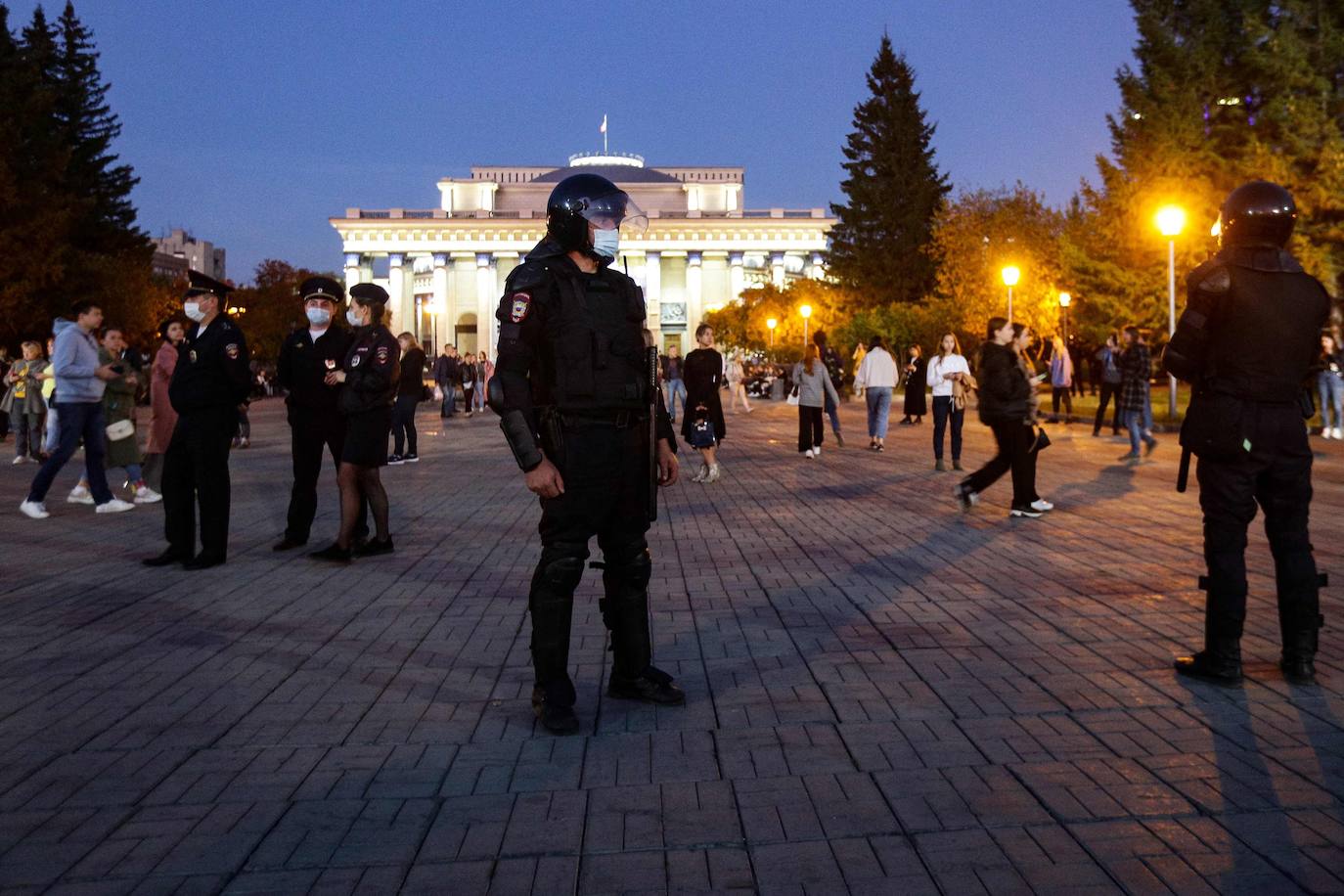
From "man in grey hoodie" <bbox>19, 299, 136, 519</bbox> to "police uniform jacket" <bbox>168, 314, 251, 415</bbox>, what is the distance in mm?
3276

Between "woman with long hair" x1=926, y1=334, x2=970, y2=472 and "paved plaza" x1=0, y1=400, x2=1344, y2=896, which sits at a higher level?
"woman with long hair" x1=926, y1=334, x2=970, y2=472

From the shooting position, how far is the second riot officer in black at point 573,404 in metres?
4.27

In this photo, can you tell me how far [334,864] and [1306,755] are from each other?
2877 mm

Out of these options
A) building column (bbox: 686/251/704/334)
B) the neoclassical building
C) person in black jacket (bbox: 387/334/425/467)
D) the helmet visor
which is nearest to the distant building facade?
the neoclassical building

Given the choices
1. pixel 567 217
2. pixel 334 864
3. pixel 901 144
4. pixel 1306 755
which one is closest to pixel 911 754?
pixel 1306 755

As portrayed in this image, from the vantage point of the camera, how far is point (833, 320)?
63.0m

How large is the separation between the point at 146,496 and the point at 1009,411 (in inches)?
330

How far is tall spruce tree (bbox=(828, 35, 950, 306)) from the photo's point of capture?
2576 inches

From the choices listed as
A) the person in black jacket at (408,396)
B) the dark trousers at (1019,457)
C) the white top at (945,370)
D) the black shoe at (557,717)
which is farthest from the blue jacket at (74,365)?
the white top at (945,370)

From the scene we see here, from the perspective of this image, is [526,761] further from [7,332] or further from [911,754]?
[7,332]

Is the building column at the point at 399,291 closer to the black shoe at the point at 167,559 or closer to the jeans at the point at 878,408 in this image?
the jeans at the point at 878,408

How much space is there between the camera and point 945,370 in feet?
50.1

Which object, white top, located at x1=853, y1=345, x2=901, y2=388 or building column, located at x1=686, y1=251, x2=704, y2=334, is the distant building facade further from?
white top, located at x1=853, y1=345, x2=901, y2=388

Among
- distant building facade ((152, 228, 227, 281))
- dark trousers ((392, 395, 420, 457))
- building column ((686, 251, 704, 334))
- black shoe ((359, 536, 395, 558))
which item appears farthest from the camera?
distant building facade ((152, 228, 227, 281))
